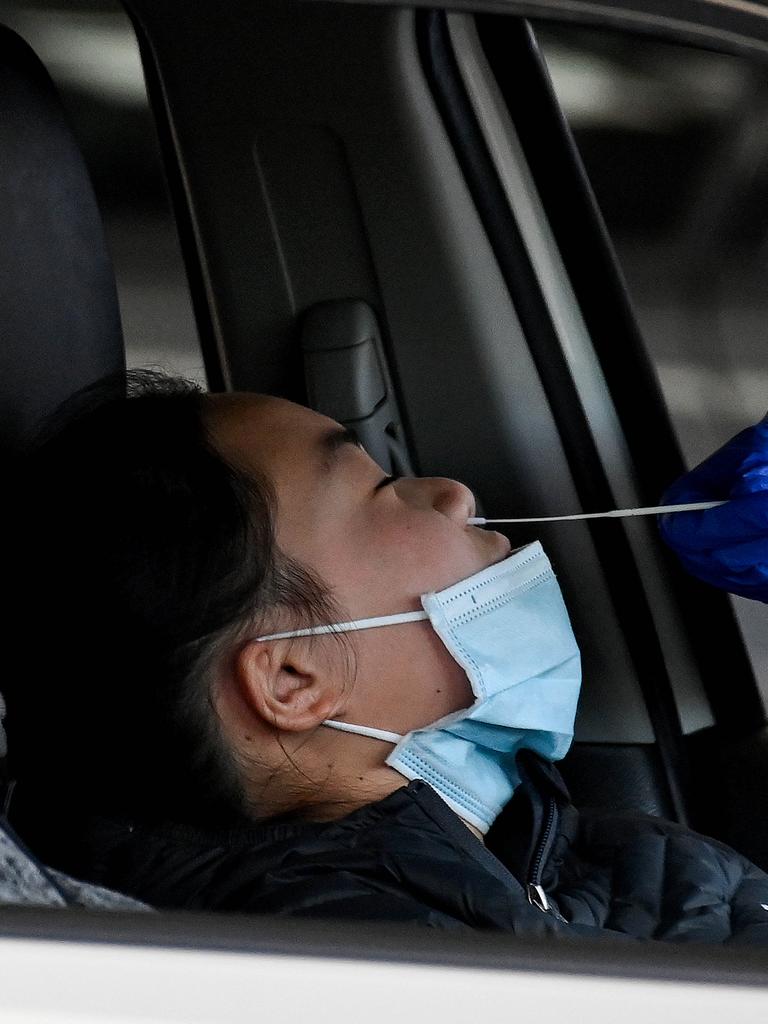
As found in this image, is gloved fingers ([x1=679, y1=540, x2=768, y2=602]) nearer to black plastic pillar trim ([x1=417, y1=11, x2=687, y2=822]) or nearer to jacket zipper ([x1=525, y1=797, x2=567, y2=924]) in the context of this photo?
black plastic pillar trim ([x1=417, y1=11, x2=687, y2=822])

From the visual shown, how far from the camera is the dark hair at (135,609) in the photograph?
1384mm

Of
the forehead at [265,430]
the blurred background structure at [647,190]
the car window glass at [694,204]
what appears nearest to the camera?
the forehead at [265,430]

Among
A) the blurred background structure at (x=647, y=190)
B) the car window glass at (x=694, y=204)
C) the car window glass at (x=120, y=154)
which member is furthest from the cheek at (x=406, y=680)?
the car window glass at (x=694, y=204)

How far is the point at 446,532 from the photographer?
1.53 meters

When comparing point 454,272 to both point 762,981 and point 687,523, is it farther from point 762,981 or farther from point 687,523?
point 762,981

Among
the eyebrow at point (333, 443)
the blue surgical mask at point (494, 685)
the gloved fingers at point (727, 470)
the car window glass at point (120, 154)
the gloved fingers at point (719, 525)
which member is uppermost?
the car window glass at point (120, 154)

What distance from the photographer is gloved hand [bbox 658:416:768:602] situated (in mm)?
1608

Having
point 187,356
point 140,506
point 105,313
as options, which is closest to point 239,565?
point 140,506

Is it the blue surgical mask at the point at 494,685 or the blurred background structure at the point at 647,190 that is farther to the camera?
the blurred background structure at the point at 647,190

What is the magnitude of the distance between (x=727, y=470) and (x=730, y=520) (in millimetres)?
101

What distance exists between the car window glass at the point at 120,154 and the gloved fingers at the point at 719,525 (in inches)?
37.2

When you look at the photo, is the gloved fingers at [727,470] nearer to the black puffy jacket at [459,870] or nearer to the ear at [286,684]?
the black puffy jacket at [459,870]

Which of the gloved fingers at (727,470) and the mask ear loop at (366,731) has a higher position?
the gloved fingers at (727,470)

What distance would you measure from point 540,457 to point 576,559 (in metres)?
0.16
